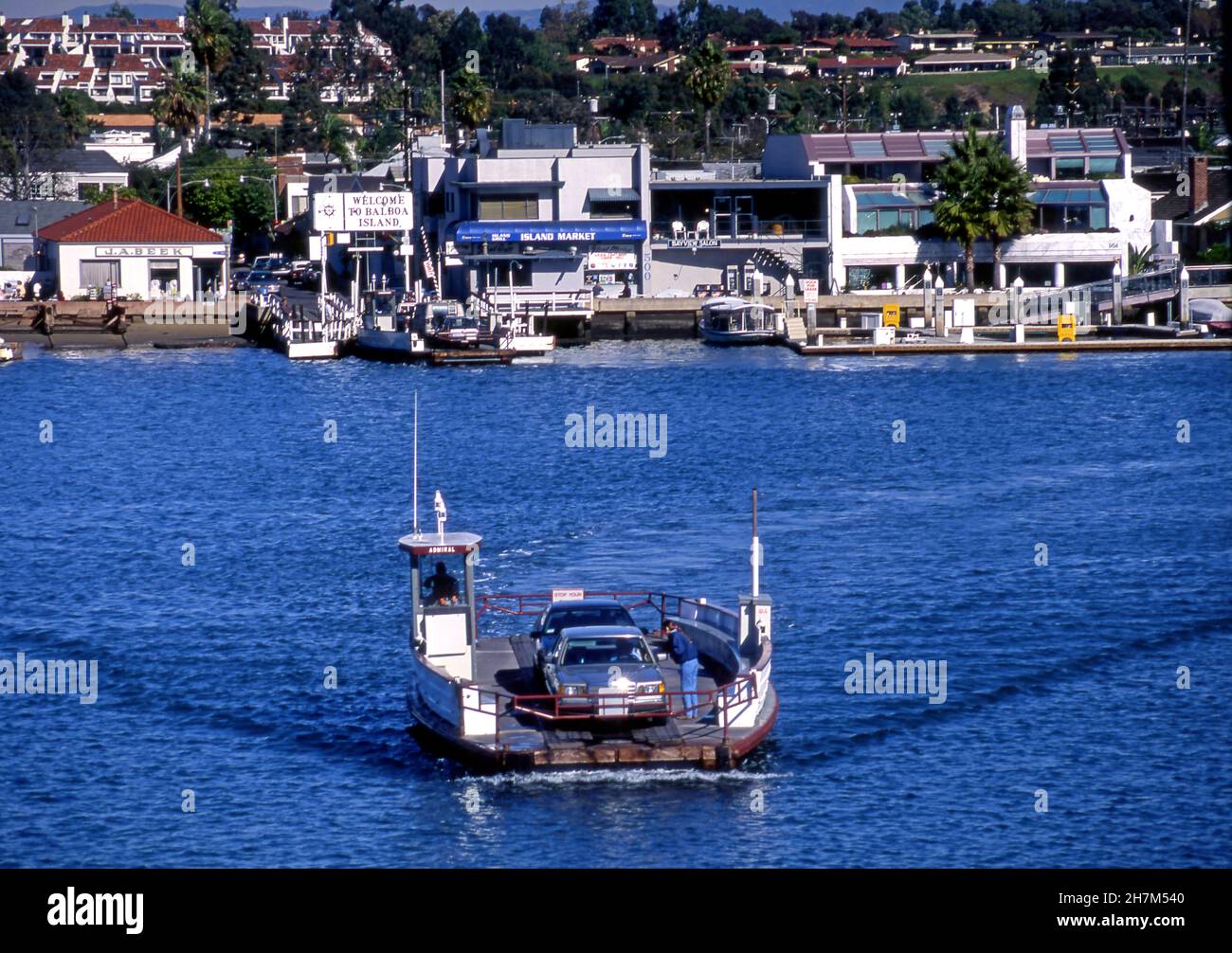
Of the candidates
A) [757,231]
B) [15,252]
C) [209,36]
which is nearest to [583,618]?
[757,231]

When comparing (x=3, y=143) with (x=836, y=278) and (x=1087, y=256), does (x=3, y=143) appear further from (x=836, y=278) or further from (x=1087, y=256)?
(x=1087, y=256)

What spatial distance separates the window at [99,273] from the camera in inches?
3260

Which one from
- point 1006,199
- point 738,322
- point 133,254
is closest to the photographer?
point 738,322

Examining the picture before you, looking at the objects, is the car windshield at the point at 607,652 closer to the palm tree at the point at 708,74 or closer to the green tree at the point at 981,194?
the green tree at the point at 981,194

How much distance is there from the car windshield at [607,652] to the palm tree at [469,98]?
86711 mm

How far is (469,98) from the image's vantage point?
10350 centimetres

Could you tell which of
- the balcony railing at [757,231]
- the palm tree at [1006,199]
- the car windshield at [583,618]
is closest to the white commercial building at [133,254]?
the balcony railing at [757,231]

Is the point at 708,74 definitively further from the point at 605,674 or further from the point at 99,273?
the point at 605,674

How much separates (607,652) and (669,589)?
10.1 metres

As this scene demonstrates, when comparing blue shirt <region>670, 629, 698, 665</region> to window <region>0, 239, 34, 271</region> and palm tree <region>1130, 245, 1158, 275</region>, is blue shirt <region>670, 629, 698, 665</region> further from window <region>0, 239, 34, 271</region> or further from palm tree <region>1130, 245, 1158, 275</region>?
window <region>0, 239, 34, 271</region>

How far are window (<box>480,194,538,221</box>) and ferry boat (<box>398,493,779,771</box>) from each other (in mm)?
63067

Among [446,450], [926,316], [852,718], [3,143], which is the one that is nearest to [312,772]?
[852,718]

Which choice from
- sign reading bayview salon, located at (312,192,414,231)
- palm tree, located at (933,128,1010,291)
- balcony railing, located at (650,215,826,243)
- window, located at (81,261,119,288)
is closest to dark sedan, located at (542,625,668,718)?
sign reading bayview salon, located at (312,192,414,231)
